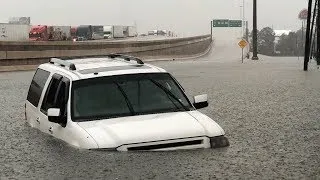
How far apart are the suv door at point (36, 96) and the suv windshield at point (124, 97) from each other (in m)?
1.39

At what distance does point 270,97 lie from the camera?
16938 mm

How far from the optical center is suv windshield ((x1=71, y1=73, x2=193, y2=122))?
7.23 meters

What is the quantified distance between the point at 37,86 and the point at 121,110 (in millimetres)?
2391

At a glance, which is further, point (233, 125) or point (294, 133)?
point (233, 125)

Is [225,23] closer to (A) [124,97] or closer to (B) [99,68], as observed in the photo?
(B) [99,68]

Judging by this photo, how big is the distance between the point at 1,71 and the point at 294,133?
24234 millimetres

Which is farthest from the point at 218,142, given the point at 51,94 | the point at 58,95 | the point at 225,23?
the point at 225,23

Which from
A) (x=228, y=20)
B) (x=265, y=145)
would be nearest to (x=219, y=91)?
(x=265, y=145)

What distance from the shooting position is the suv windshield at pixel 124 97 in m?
7.23

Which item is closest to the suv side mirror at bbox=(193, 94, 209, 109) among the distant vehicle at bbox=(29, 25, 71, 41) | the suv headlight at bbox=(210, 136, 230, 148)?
the suv headlight at bbox=(210, 136, 230, 148)

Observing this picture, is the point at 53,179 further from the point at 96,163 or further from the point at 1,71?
the point at 1,71

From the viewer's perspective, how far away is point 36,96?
8.88m

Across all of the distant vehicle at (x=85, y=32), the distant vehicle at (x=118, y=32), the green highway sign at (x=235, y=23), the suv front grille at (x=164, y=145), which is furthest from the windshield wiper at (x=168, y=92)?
the green highway sign at (x=235, y=23)

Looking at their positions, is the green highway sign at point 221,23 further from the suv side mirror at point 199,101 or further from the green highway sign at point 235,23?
the suv side mirror at point 199,101
